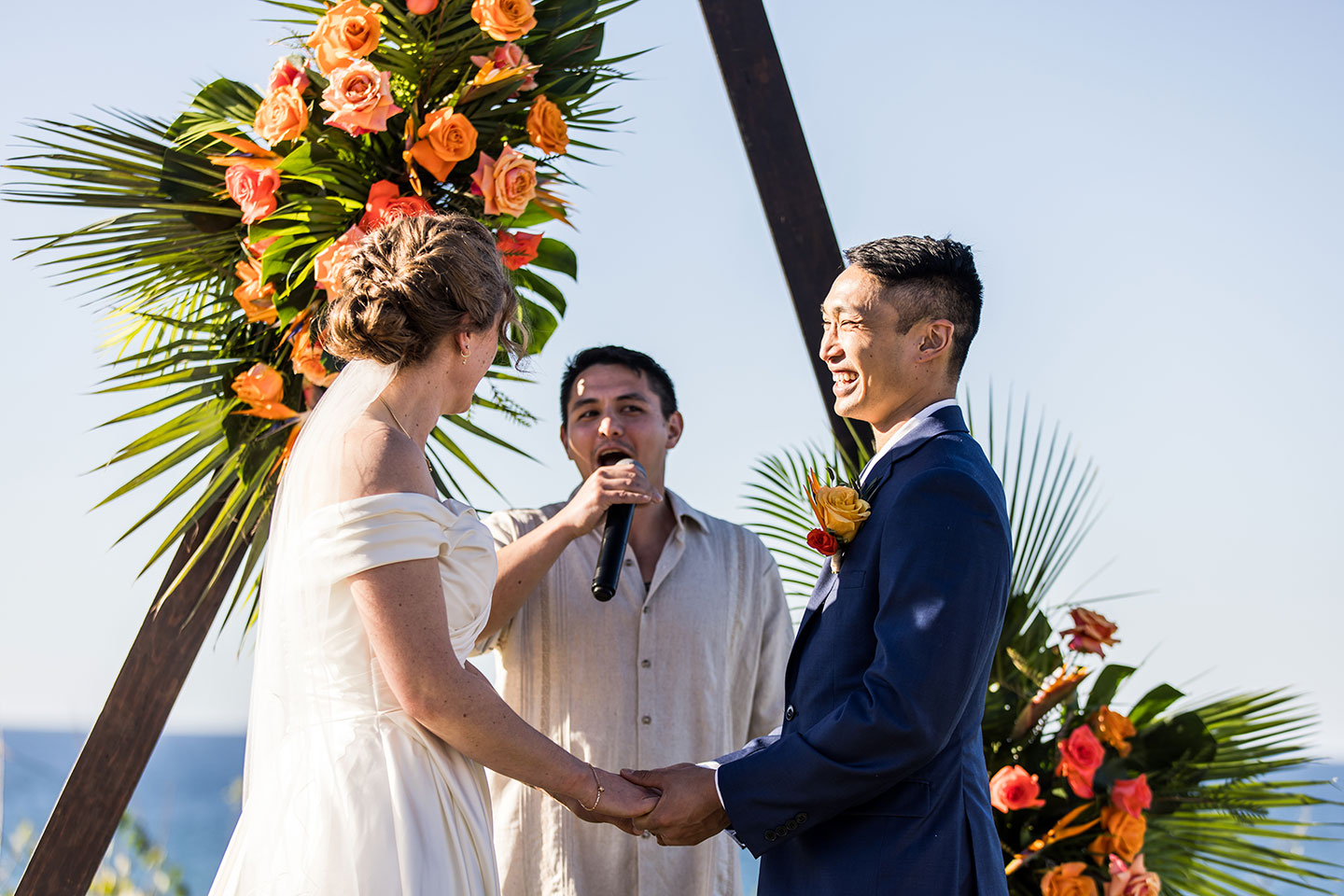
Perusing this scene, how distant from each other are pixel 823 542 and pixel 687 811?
21.4 inches

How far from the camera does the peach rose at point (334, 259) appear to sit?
2.41 m

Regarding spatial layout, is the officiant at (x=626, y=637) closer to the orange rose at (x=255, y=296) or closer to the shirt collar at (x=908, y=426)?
the shirt collar at (x=908, y=426)

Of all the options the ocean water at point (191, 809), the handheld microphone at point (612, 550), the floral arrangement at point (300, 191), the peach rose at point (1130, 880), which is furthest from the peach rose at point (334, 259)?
the ocean water at point (191, 809)

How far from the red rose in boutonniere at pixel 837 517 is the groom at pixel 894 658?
0.09 ft

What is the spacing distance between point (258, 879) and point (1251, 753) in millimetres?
2673

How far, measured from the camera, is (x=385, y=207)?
2.59 metres

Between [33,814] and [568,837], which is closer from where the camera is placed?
[568,837]

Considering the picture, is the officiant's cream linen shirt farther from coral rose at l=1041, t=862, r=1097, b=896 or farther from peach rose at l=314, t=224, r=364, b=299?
coral rose at l=1041, t=862, r=1097, b=896

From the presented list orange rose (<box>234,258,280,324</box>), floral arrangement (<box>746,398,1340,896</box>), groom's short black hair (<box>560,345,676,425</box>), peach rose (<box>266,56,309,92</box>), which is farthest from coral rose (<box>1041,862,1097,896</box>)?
peach rose (<box>266,56,309,92</box>)

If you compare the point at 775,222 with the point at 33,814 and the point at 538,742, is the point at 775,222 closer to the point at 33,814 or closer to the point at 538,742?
the point at 538,742

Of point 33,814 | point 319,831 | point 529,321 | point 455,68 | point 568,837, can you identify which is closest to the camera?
point 319,831

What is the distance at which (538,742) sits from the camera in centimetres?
207

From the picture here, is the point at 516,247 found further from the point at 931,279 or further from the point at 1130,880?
the point at 1130,880

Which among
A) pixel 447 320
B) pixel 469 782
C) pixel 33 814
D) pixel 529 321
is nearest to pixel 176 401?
pixel 529 321
